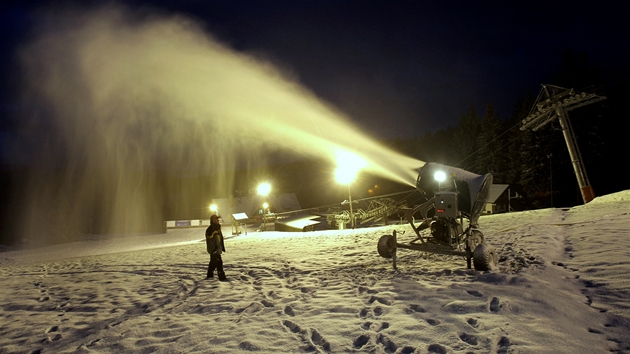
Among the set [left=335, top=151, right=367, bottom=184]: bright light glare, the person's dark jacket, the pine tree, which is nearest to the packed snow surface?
the person's dark jacket

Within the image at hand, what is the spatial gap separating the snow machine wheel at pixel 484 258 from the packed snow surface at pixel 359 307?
7.9 inches

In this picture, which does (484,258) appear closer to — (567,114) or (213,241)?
(213,241)

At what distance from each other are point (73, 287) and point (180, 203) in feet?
226

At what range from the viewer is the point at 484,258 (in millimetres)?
7867

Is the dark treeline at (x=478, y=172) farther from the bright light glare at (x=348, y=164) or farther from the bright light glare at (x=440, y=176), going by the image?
the bright light glare at (x=440, y=176)

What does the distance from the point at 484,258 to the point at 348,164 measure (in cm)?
1789

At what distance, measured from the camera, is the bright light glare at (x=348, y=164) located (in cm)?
2523

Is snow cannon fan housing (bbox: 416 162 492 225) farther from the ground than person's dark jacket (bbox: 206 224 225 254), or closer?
farther from the ground

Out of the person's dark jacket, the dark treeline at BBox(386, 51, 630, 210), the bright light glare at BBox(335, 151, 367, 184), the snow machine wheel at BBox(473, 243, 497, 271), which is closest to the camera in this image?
the snow machine wheel at BBox(473, 243, 497, 271)

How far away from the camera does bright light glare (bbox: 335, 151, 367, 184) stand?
2523 centimetres

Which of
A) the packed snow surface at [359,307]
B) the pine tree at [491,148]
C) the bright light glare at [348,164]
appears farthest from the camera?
the pine tree at [491,148]

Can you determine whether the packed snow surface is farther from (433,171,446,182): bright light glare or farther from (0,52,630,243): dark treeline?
(0,52,630,243): dark treeline

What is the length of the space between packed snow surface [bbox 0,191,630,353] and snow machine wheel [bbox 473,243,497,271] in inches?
7.9

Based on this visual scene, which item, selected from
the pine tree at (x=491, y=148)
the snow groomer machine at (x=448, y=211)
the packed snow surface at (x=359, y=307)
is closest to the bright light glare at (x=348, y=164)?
the snow groomer machine at (x=448, y=211)
